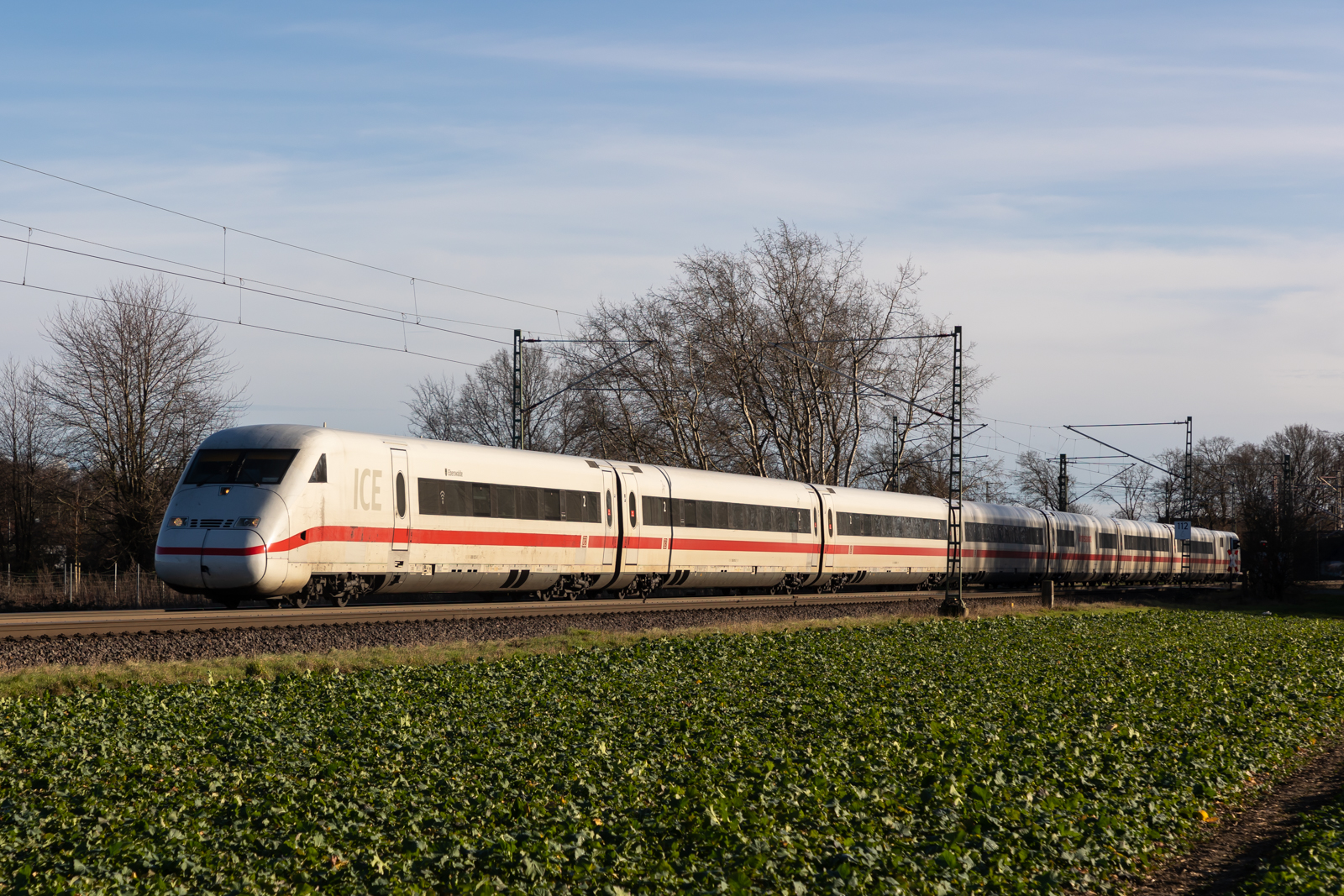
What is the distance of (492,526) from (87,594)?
16.6 m

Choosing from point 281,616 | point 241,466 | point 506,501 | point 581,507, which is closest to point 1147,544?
point 581,507

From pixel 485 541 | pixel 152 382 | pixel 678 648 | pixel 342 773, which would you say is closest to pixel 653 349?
pixel 152 382

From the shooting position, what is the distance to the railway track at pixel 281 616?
1733 centimetres

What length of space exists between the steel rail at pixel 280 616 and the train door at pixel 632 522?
3.35 ft

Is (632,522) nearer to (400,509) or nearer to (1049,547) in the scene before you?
(400,509)

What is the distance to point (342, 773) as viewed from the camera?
9508mm

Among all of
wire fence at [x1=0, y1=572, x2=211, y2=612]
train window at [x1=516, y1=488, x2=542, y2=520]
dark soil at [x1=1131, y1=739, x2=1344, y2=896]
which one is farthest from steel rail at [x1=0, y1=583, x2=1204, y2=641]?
dark soil at [x1=1131, y1=739, x2=1344, y2=896]

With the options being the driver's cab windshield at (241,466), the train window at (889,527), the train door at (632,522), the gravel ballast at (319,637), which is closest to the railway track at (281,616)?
the gravel ballast at (319,637)

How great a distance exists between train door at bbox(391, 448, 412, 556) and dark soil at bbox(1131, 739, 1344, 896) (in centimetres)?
1507

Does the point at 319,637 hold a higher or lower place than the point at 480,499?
lower

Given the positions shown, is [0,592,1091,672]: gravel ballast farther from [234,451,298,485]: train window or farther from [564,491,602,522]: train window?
[234,451,298,485]: train window

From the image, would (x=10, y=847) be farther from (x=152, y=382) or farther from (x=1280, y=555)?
(x=1280, y=555)

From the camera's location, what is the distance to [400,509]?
2166 centimetres

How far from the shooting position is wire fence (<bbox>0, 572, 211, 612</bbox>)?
3114 centimetres
